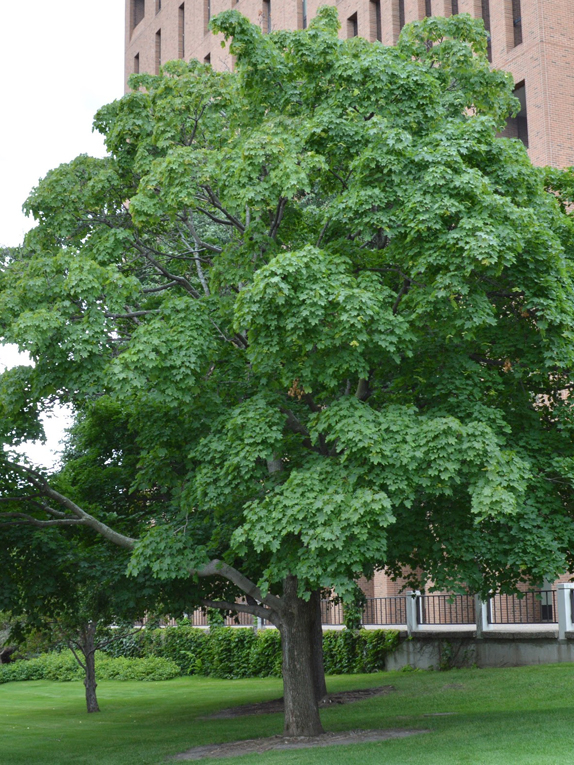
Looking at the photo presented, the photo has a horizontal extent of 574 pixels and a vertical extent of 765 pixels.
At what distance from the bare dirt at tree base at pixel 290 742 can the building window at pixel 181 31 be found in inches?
1369

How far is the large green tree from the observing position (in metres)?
11.1

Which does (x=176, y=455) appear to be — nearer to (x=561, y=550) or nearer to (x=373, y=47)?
(x=561, y=550)

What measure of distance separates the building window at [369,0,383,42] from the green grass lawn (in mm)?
20352

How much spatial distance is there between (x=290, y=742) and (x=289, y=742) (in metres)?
0.02

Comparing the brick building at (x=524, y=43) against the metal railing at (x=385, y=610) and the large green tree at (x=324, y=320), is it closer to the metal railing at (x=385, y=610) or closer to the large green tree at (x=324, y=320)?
the metal railing at (x=385, y=610)

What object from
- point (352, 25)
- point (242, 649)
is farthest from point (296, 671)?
point (352, 25)

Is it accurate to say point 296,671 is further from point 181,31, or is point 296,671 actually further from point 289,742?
point 181,31

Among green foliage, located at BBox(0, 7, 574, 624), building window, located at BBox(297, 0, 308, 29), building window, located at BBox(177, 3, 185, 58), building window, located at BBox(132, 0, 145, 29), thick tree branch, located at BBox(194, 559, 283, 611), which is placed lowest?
thick tree branch, located at BBox(194, 559, 283, 611)

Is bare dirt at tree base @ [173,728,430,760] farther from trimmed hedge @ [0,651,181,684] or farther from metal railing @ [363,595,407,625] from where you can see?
trimmed hedge @ [0,651,181,684]

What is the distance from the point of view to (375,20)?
31.0 m

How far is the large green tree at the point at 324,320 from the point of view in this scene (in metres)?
11.1

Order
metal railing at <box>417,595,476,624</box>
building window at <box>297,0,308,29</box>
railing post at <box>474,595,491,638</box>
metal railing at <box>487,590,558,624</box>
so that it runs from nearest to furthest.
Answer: railing post at <box>474,595,491,638</box>
metal railing at <box>487,590,558,624</box>
metal railing at <box>417,595,476,624</box>
building window at <box>297,0,308,29</box>

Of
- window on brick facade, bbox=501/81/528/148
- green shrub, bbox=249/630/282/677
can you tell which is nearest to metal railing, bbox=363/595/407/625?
green shrub, bbox=249/630/282/677

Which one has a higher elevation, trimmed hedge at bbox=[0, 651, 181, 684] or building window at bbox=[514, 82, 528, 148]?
building window at bbox=[514, 82, 528, 148]
